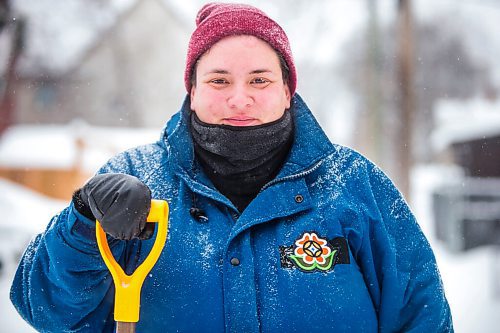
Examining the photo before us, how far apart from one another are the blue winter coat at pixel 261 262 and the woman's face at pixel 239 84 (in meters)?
0.15

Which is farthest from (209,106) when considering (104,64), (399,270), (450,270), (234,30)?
(104,64)

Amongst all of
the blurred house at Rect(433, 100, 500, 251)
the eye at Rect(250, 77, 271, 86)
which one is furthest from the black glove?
the blurred house at Rect(433, 100, 500, 251)

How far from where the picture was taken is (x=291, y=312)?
5.12ft

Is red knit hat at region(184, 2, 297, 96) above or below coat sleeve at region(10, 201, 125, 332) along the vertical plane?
above

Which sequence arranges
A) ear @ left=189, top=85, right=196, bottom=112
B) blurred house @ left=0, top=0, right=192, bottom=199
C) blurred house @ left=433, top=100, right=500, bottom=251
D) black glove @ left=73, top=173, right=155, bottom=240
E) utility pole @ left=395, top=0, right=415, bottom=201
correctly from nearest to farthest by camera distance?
black glove @ left=73, top=173, right=155, bottom=240
ear @ left=189, top=85, right=196, bottom=112
utility pole @ left=395, top=0, right=415, bottom=201
blurred house @ left=433, top=100, right=500, bottom=251
blurred house @ left=0, top=0, right=192, bottom=199

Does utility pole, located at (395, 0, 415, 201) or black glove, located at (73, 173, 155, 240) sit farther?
utility pole, located at (395, 0, 415, 201)

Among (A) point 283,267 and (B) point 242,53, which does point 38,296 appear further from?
(B) point 242,53

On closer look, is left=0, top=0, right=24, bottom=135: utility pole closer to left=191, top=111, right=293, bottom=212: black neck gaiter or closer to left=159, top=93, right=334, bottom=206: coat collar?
left=159, top=93, right=334, bottom=206: coat collar

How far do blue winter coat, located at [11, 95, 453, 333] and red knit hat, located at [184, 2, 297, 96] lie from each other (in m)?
0.29

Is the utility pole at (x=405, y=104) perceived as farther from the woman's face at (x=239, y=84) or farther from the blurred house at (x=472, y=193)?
the woman's face at (x=239, y=84)

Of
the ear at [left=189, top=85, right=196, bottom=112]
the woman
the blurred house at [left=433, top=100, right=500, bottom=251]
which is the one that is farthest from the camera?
the blurred house at [left=433, top=100, right=500, bottom=251]

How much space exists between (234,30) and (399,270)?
0.92 metres

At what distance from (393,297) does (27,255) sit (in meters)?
1.11

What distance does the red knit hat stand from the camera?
1.75 metres
